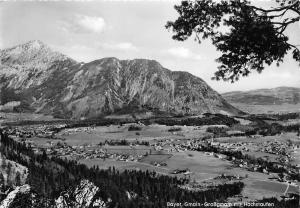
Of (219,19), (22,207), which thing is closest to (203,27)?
(219,19)

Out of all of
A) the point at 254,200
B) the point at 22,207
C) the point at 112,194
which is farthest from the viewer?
the point at 254,200

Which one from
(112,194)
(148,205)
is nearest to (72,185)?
(112,194)

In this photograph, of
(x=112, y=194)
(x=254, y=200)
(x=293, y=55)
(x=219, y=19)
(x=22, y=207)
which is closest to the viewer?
(x=293, y=55)

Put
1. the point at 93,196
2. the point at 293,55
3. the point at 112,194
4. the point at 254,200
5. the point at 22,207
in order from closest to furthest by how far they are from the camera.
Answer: the point at 293,55
the point at 22,207
the point at 93,196
the point at 112,194
the point at 254,200

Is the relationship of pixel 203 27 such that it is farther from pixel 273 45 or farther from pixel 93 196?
pixel 93 196

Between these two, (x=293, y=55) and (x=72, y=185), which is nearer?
(x=293, y=55)

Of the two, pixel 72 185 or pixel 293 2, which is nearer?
pixel 293 2

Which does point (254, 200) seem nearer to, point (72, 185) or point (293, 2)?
point (72, 185)

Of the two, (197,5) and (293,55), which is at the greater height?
(197,5)

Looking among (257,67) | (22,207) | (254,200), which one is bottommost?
(254,200)
